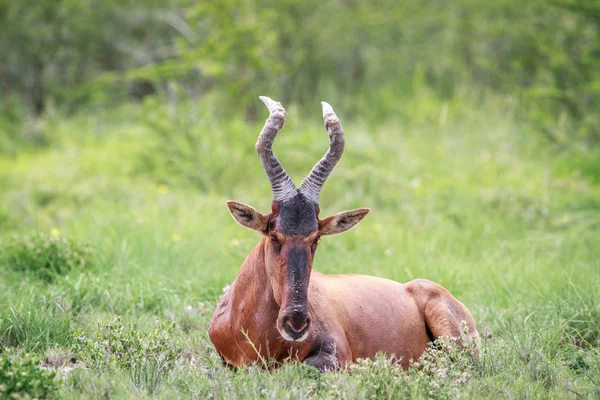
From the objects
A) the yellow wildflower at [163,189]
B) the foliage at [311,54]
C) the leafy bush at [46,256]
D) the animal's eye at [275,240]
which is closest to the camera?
the animal's eye at [275,240]

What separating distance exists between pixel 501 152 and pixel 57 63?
45.9 ft

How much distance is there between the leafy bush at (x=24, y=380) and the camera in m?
4.38

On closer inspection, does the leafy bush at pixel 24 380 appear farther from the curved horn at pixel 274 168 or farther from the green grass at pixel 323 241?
the curved horn at pixel 274 168

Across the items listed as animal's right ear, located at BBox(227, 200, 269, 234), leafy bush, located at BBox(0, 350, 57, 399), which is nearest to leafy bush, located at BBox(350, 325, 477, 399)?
animal's right ear, located at BBox(227, 200, 269, 234)

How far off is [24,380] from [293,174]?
30.4 feet

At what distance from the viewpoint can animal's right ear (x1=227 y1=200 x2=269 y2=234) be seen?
5.39 m

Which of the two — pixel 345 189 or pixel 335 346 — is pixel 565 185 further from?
pixel 335 346

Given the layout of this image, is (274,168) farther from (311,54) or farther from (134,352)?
(311,54)

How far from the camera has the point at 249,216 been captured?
5.45 meters

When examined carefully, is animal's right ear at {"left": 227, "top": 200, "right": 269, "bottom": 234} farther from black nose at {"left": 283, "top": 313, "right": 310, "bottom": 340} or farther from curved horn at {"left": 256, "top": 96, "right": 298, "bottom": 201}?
black nose at {"left": 283, "top": 313, "right": 310, "bottom": 340}

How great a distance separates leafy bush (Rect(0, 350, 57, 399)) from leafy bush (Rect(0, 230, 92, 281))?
3.17 meters

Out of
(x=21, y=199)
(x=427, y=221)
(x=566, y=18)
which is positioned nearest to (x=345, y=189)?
(x=427, y=221)

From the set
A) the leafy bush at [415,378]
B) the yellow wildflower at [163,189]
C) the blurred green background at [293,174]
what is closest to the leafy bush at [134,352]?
the blurred green background at [293,174]

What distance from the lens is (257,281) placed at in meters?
5.59
